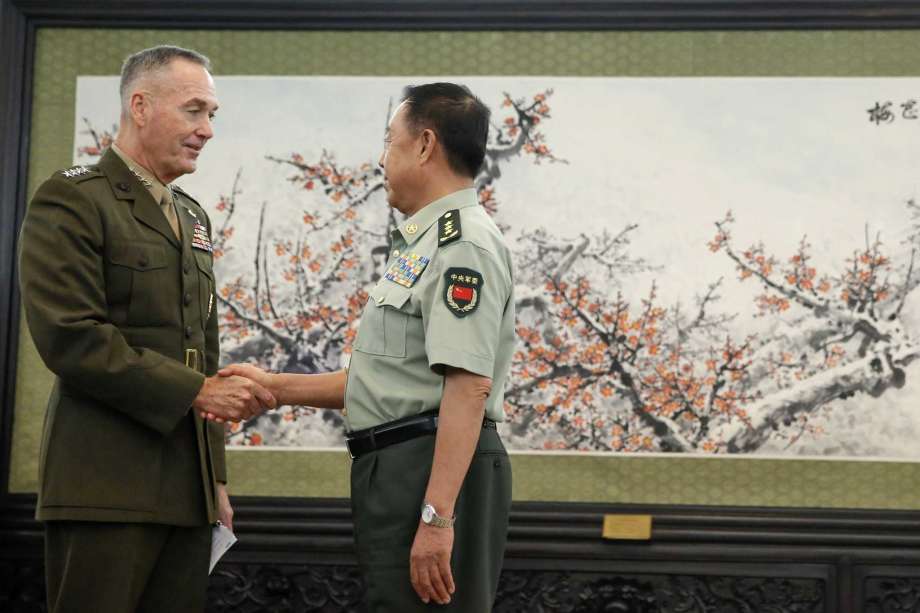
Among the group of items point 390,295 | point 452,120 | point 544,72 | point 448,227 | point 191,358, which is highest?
point 544,72

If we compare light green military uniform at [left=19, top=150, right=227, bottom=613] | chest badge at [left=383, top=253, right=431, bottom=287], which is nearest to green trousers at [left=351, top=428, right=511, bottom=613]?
chest badge at [left=383, top=253, right=431, bottom=287]

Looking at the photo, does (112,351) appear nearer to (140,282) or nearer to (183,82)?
(140,282)

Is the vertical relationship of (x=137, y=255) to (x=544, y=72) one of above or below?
below

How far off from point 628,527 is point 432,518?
157cm

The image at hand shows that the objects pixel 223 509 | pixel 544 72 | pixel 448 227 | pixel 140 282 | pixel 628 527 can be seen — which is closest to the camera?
pixel 448 227

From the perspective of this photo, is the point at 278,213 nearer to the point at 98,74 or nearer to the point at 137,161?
the point at 98,74

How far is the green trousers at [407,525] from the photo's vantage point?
1.90m

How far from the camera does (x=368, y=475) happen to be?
1.95 metres

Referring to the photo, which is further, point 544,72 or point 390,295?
point 544,72

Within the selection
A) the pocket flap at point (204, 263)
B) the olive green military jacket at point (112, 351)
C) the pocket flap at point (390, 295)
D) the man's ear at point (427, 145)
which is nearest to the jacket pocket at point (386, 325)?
the pocket flap at point (390, 295)

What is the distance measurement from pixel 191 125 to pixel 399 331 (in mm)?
673

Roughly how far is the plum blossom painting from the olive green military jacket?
50.4 inches

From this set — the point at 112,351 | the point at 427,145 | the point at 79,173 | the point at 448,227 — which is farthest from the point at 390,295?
the point at 79,173

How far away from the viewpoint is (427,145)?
6.70ft
